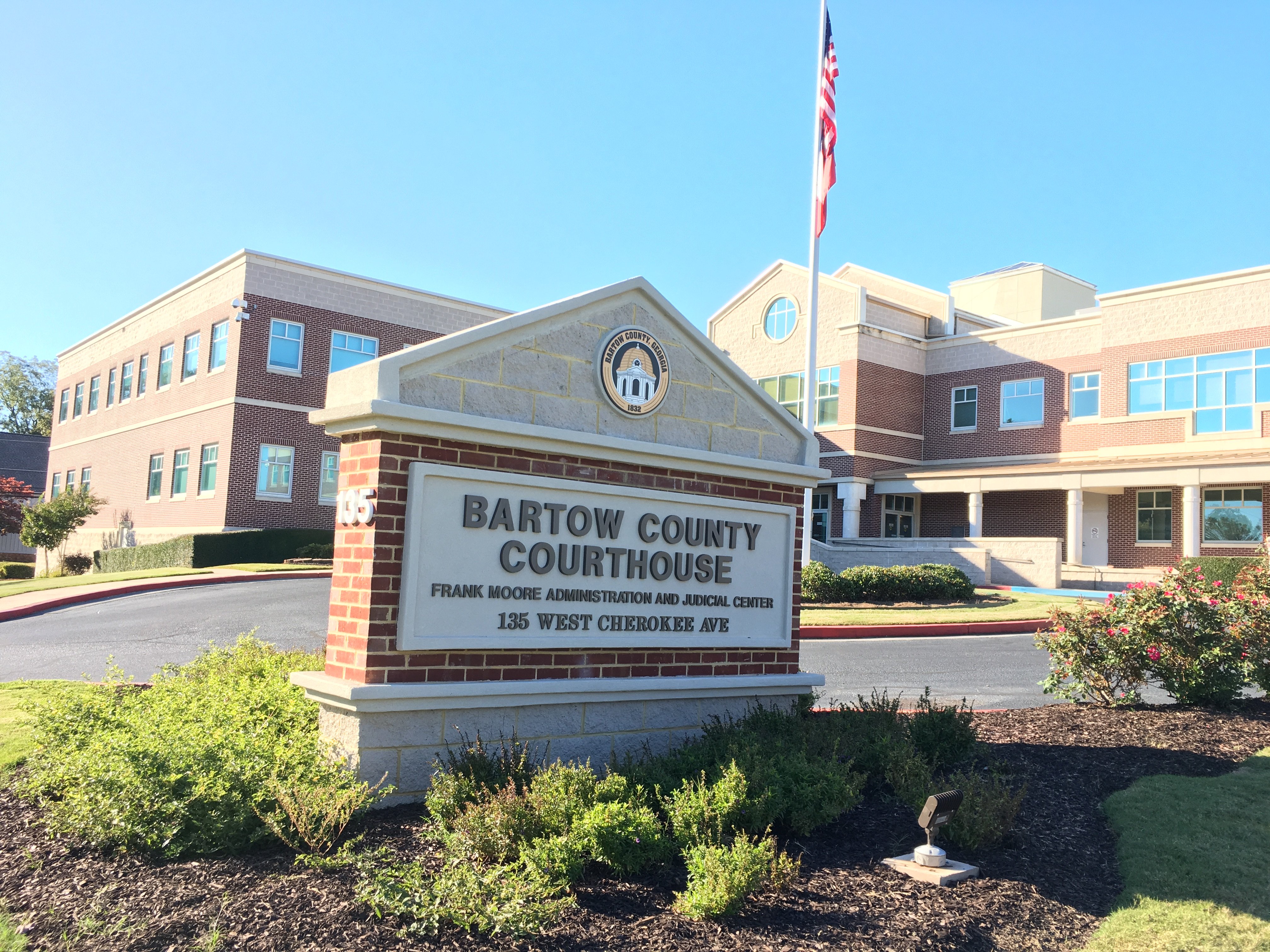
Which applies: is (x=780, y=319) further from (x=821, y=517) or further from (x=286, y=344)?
(x=286, y=344)

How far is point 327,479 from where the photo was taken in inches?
1201

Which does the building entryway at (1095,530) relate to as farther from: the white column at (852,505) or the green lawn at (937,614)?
the green lawn at (937,614)

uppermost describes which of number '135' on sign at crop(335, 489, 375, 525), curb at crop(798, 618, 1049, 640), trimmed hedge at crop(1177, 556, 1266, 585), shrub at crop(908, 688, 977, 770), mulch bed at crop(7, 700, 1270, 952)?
trimmed hedge at crop(1177, 556, 1266, 585)

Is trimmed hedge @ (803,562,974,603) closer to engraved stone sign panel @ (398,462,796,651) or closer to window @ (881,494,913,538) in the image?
window @ (881,494,913,538)

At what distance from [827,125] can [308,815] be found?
2160cm

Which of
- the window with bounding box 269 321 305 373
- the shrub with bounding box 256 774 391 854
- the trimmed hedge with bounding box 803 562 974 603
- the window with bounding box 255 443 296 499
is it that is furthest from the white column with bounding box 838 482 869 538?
the shrub with bounding box 256 774 391 854

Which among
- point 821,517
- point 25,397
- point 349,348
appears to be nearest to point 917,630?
point 821,517

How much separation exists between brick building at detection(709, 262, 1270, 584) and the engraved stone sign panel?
775 inches

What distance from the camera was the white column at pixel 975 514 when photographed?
30.9m

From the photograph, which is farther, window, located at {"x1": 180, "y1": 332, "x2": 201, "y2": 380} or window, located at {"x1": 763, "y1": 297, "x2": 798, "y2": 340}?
window, located at {"x1": 763, "y1": 297, "x2": 798, "y2": 340}

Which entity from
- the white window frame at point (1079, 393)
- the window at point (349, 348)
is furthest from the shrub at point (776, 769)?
the white window frame at point (1079, 393)

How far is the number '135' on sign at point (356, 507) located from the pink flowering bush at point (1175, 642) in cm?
653

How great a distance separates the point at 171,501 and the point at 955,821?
31.0 meters

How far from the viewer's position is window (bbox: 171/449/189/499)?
102 feet
